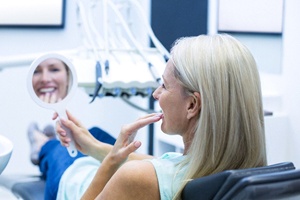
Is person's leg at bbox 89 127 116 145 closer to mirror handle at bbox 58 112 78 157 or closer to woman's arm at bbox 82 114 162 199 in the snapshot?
mirror handle at bbox 58 112 78 157

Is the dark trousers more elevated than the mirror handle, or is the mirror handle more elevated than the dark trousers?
the mirror handle

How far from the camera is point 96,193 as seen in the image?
61.4 inches

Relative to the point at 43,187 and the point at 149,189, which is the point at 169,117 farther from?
the point at 43,187

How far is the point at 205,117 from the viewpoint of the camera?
4.28 feet

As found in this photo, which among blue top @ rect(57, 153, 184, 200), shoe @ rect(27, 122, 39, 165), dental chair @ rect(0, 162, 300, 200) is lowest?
shoe @ rect(27, 122, 39, 165)

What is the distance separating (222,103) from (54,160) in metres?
1.34

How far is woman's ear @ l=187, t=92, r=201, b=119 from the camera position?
52.4 inches

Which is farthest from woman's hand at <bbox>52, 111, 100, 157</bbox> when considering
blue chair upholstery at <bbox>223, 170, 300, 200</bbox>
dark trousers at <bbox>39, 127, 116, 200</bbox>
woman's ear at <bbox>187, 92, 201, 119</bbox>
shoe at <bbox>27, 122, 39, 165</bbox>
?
shoe at <bbox>27, 122, 39, 165</bbox>

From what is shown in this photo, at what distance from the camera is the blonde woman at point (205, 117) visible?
4.25 ft

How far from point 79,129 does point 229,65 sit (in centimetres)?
67

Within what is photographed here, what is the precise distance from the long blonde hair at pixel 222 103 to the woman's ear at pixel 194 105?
2 cm

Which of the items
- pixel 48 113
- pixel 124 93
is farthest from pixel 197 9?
pixel 124 93

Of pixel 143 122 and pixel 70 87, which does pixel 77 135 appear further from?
pixel 143 122

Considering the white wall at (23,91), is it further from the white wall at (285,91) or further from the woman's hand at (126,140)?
the woman's hand at (126,140)
